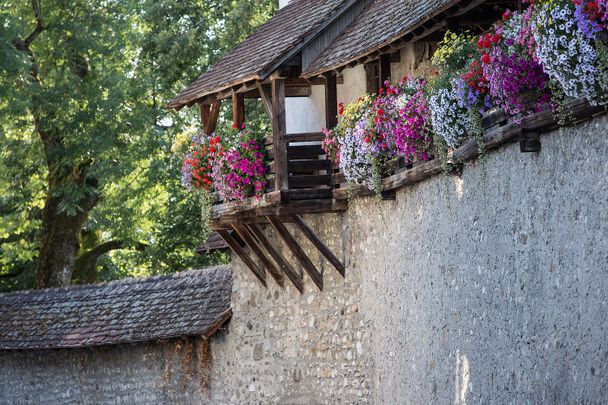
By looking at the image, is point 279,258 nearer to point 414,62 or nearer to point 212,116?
point 212,116

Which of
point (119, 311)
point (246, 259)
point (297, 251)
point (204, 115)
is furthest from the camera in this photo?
point (119, 311)

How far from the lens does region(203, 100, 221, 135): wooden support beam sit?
19.0 metres

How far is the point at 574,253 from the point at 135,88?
1940 cm

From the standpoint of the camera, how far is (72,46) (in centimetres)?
2847

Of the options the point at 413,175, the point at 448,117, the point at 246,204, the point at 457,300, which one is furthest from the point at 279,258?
the point at 448,117

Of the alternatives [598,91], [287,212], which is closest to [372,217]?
[287,212]

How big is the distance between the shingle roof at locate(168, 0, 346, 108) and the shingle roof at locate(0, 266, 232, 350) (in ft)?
10.8

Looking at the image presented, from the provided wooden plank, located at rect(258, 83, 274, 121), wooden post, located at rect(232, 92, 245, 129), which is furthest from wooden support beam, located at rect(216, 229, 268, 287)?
wooden plank, located at rect(258, 83, 274, 121)

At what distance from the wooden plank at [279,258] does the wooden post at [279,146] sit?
64.4 inches

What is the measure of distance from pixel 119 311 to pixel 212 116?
4.45 meters

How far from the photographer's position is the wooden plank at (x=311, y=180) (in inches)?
642

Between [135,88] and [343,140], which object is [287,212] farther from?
[135,88]

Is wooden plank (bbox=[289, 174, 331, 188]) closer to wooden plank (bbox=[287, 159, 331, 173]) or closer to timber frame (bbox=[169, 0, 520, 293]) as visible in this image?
timber frame (bbox=[169, 0, 520, 293])

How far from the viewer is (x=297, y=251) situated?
17.1 metres
